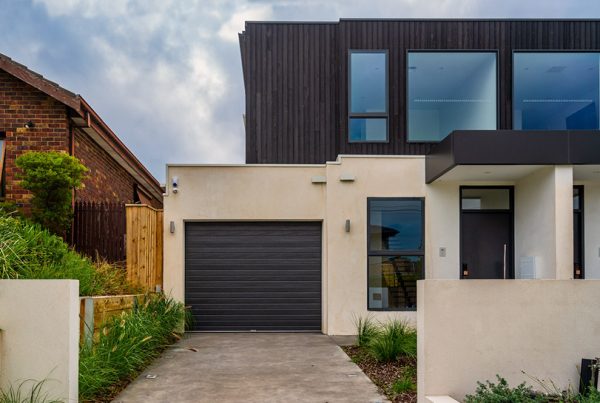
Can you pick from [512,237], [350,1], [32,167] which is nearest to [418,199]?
[512,237]

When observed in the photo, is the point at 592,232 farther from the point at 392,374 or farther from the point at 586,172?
the point at 392,374

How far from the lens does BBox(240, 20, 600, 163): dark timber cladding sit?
33.9ft

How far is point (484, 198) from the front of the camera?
32.8ft

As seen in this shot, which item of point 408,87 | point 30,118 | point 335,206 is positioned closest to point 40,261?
point 30,118

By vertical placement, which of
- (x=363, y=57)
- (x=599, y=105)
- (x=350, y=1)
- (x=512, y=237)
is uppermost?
(x=350, y=1)

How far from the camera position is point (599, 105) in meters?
10.2

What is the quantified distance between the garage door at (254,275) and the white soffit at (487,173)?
115 inches

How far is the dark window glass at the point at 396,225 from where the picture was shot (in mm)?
9812

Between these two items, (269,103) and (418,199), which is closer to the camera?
(418,199)

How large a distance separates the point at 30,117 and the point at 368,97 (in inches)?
265

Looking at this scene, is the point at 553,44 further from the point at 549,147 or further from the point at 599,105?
the point at 549,147

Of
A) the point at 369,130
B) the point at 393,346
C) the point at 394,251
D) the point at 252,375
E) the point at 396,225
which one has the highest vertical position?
the point at 369,130

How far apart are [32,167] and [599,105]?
11021 mm

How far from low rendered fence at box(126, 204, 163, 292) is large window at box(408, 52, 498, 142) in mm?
5627
